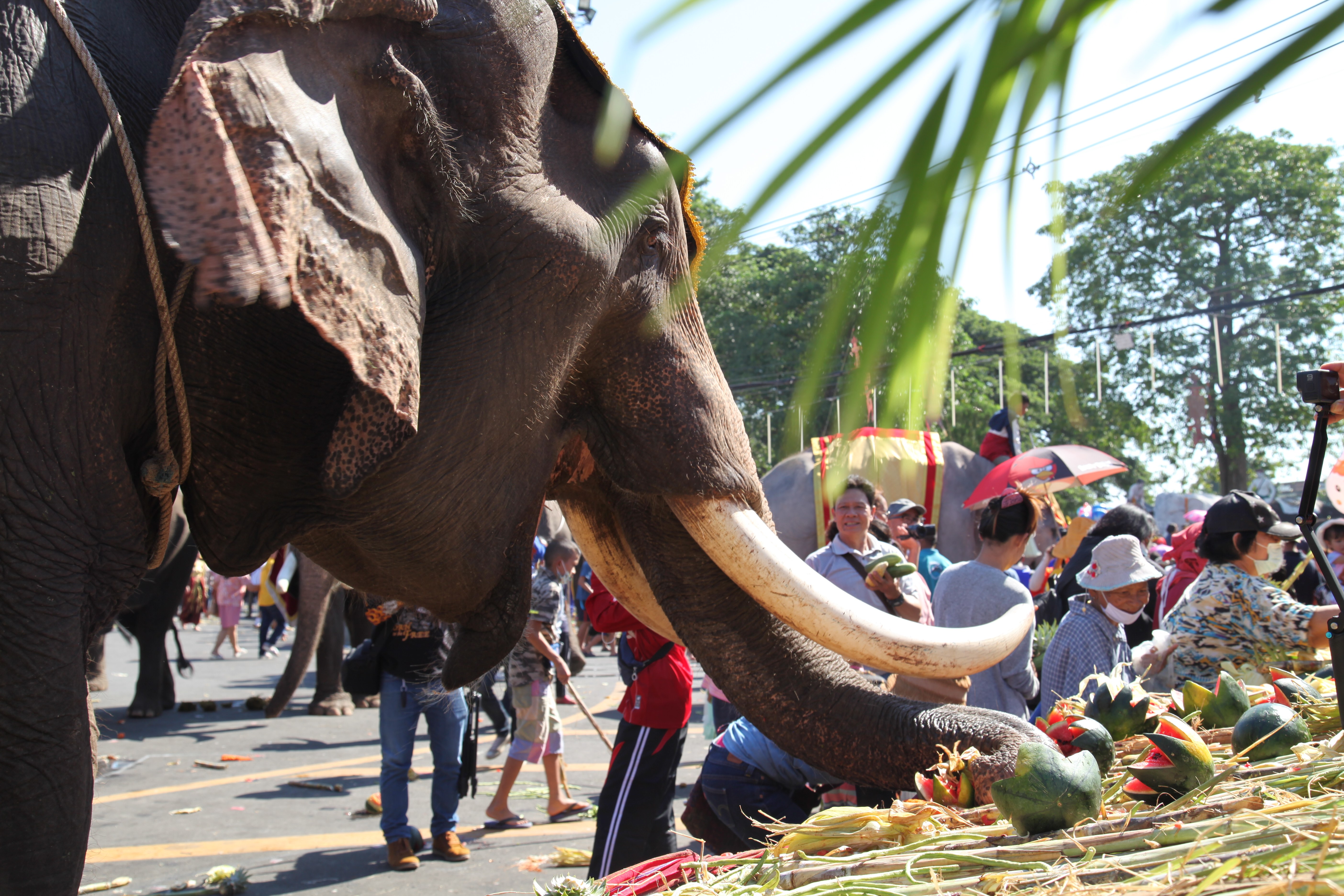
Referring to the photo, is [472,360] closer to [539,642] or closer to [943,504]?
[539,642]

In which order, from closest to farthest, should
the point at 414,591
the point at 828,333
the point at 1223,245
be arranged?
the point at 828,333
the point at 1223,245
the point at 414,591

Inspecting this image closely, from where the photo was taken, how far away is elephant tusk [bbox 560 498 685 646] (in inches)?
109

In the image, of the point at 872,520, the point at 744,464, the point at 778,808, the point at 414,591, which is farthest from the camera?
the point at 872,520

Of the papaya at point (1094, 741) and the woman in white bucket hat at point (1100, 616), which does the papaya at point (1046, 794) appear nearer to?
the papaya at point (1094, 741)

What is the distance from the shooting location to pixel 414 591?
2311mm

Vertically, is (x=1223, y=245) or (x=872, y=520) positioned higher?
(x=1223, y=245)

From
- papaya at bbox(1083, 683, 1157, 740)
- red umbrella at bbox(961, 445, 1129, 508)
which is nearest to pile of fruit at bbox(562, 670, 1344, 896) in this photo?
papaya at bbox(1083, 683, 1157, 740)

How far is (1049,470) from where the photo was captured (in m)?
8.08

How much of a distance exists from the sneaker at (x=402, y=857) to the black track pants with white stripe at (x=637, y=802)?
1.62m

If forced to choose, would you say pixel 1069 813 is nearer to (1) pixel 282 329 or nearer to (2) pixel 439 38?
(1) pixel 282 329

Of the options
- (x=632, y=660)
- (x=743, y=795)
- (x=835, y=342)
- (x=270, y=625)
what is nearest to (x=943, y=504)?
(x=632, y=660)

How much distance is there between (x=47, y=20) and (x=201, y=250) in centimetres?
57

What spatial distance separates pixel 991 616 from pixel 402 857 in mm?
3168

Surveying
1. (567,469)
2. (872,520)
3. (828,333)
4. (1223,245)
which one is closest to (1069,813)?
(1223,245)
